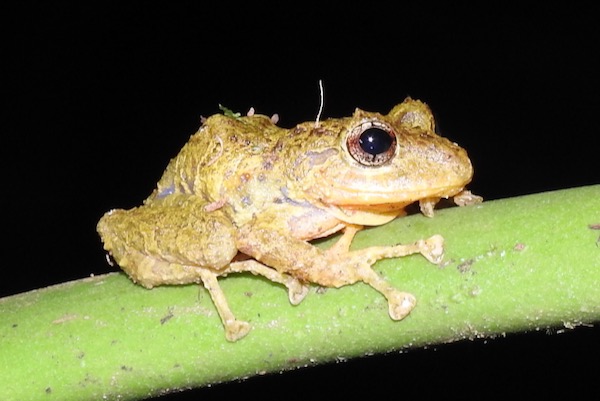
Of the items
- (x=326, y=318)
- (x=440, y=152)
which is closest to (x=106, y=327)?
(x=326, y=318)

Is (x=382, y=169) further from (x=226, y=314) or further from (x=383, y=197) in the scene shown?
(x=226, y=314)

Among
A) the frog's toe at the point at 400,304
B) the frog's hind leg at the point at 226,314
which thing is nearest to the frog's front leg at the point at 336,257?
the frog's toe at the point at 400,304

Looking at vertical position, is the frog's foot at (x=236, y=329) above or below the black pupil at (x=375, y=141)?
below

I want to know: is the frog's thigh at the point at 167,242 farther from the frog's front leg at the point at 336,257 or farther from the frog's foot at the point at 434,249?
the frog's foot at the point at 434,249

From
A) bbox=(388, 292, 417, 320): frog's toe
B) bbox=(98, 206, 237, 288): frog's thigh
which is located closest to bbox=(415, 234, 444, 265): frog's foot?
bbox=(388, 292, 417, 320): frog's toe

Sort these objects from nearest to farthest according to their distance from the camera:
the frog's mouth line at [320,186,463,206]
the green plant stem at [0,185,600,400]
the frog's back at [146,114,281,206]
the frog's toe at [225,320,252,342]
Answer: the green plant stem at [0,185,600,400] → the frog's toe at [225,320,252,342] → the frog's mouth line at [320,186,463,206] → the frog's back at [146,114,281,206]

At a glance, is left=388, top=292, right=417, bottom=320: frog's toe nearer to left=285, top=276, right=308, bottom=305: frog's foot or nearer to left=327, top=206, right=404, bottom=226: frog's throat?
left=285, top=276, right=308, bottom=305: frog's foot

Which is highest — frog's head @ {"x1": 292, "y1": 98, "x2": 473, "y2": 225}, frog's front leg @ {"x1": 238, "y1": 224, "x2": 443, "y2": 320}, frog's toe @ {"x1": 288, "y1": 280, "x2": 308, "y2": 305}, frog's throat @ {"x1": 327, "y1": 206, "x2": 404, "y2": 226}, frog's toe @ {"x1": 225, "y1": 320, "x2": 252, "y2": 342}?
frog's head @ {"x1": 292, "y1": 98, "x2": 473, "y2": 225}
